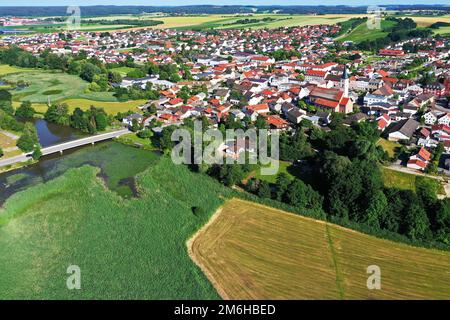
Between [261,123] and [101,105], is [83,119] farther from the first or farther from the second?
[261,123]

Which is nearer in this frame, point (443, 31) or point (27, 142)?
point (27, 142)

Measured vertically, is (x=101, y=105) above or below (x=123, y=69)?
below

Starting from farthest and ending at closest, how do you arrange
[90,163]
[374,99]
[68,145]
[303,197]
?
[374,99]
[68,145]
[90,163]
[303,197]

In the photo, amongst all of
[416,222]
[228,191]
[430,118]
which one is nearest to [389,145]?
[430,118]

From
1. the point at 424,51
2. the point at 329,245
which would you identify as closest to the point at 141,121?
the point at 329,245

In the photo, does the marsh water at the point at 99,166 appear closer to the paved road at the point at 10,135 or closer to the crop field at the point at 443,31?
the paved road at the point at 10,135

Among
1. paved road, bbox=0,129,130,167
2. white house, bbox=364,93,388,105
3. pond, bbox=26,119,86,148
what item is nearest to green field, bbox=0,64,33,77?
pond, bbox=26,119,86,148
